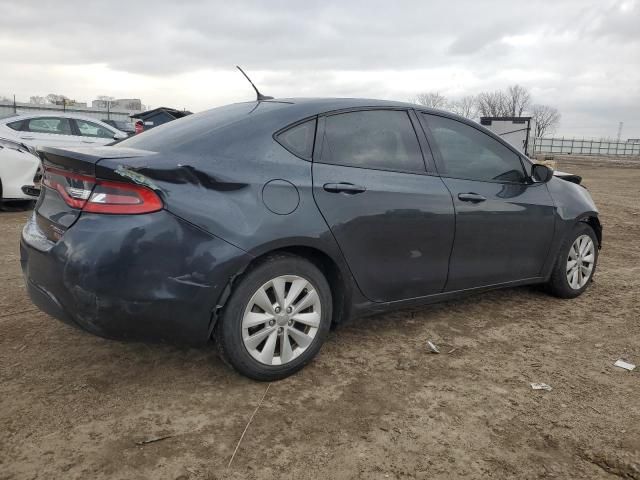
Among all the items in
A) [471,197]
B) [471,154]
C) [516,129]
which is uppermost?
[516,129]

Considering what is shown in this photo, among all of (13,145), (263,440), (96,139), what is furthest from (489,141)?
(96,139)

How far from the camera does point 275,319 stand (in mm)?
2877

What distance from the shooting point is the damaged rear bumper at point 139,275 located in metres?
2.51

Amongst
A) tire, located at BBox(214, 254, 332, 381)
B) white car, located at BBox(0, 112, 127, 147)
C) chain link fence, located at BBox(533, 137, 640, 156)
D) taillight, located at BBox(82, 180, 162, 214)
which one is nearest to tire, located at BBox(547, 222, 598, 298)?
tire, located at BBox(214, 254, 332, 381)

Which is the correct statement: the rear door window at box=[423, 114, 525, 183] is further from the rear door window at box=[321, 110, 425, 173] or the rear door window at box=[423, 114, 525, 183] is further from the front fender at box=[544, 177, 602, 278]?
the front fender at box=[544, 177, 602, 278]

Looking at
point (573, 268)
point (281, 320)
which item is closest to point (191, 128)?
point (281, 320)

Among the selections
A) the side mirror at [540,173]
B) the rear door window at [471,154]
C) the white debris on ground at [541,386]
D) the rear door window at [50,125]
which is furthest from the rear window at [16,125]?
the white debris on ground at [541,386]

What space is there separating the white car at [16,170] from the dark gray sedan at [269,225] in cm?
534

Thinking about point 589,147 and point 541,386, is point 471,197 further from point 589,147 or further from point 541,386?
point 589,147

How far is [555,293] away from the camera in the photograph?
4617mm

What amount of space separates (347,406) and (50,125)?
9222 millimetres

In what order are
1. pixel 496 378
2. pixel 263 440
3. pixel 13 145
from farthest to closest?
pixel 13 145, pixel 496 378, pixel 263 440

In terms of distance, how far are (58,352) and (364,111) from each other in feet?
7.72

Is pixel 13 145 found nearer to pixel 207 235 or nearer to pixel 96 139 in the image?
pixel 96 139
